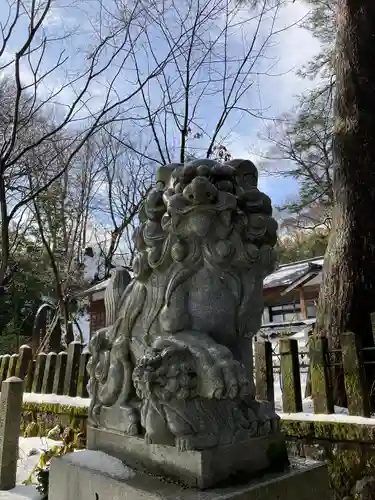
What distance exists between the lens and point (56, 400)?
4555mm

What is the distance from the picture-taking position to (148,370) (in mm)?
1469

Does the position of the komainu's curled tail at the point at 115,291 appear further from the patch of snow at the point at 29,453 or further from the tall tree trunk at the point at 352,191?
the tall tree trunk at the point at 352,191

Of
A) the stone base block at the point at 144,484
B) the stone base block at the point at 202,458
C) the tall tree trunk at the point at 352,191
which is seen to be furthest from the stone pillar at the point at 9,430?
the tall tree trunk at the point at 352,191

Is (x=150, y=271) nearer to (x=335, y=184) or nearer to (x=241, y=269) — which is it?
(x=241, y=269)

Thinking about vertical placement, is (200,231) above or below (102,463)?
above

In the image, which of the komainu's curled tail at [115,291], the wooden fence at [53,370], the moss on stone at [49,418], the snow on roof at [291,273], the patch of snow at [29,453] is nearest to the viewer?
the komainu's curled tail at [115,291]

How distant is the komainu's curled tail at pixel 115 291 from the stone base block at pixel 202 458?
562 mm

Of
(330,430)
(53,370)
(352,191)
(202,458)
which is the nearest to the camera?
(202,458)

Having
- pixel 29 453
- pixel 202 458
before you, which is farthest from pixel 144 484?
pixel 29 453

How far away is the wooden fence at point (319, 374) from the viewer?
2754 millimetres

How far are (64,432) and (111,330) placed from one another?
2806 mm

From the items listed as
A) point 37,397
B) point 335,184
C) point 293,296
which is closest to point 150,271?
point 335,184

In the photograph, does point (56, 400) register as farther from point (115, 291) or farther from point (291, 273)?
point (291, 273)

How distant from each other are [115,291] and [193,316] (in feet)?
1.85
